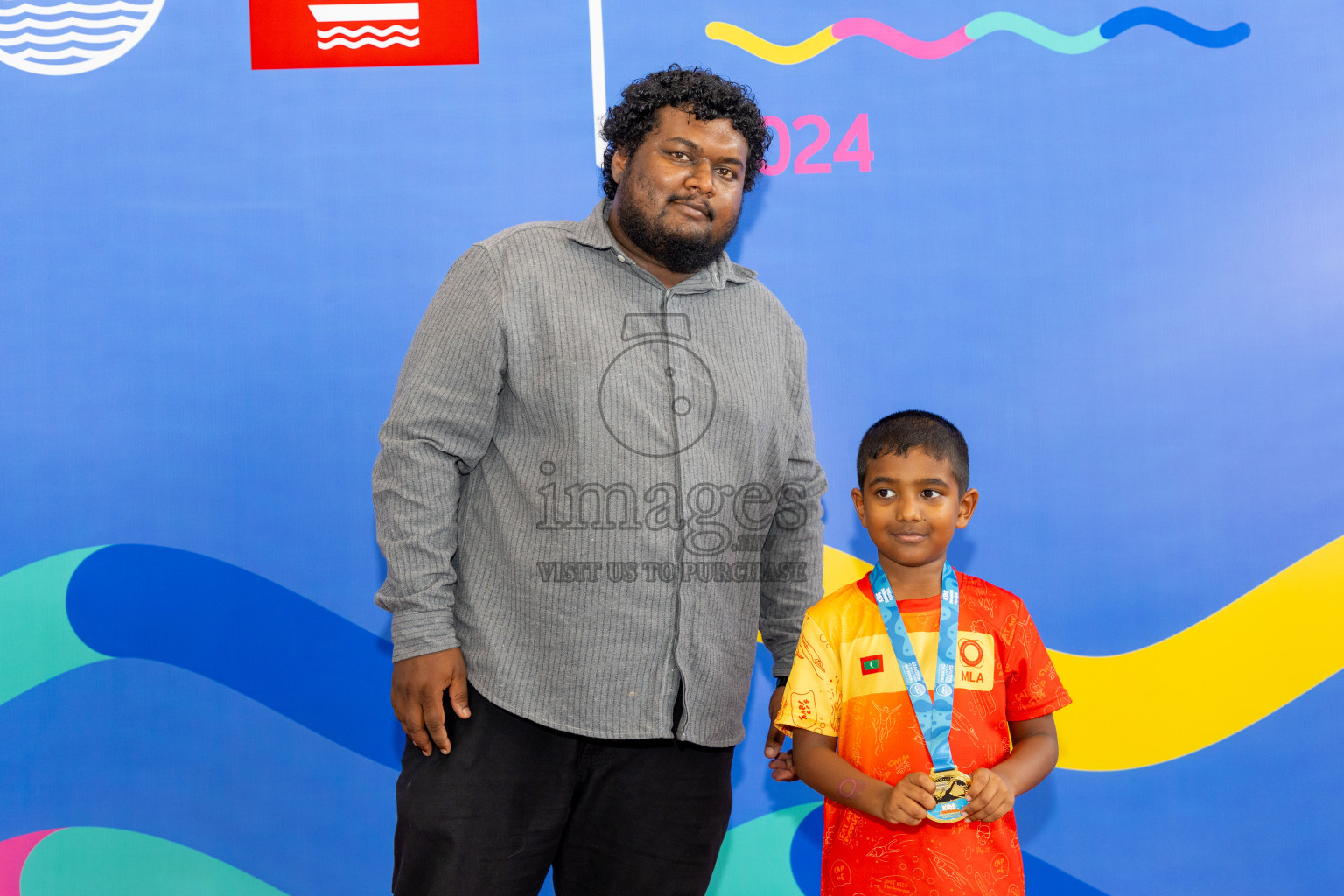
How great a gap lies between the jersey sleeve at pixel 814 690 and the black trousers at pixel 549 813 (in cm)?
20

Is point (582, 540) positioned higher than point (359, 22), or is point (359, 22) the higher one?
point (359, 22)

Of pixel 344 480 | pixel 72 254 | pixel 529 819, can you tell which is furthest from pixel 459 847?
pixel 72 254

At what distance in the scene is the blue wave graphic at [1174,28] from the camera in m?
2.28

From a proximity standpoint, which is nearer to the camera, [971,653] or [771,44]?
[971,653]

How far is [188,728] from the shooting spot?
216 centimetres

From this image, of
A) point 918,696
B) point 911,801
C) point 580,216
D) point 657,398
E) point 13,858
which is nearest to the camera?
point 911,801

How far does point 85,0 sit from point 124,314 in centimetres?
71

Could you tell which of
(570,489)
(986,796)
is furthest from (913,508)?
(570,489)

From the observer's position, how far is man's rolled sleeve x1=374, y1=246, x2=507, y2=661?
1.36 m

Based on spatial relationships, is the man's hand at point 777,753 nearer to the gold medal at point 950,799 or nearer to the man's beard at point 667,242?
the gold medal at point 950,799

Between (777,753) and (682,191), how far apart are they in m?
0.91

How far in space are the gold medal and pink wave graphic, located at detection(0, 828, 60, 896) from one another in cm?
202

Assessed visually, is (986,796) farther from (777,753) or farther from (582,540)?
(582,540)

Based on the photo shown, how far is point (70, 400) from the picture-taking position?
2.16m
